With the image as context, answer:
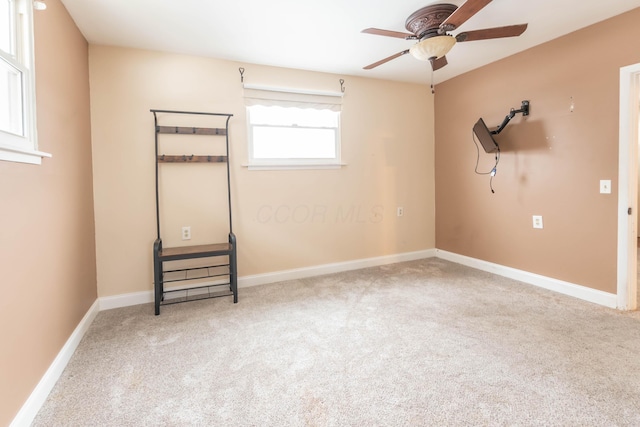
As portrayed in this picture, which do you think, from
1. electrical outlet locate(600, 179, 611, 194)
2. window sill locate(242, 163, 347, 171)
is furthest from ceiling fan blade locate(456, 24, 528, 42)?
window sill locate(242, 163, 347, 171)

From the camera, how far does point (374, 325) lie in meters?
2.39

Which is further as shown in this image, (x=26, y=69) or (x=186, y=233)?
(x=186, y=233)

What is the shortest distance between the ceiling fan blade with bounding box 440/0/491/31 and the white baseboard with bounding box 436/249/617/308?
2.50m

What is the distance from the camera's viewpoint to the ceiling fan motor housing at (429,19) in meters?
2.20

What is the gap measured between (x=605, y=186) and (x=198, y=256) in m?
3.47

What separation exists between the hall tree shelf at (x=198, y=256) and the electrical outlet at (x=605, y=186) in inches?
125

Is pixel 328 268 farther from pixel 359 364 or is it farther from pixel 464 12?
pixel 464 12

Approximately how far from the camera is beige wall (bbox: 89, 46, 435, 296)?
2.83 metres

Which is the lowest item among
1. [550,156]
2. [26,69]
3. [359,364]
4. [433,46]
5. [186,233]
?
[359,364]

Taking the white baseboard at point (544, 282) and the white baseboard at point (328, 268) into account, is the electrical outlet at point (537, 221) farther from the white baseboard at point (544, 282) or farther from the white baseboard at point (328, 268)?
the white baseboard at point (328, 268)

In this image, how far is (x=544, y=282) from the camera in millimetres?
3096

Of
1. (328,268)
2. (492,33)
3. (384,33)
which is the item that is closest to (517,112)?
(492,33)

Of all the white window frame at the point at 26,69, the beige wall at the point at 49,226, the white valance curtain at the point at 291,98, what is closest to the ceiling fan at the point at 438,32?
the white valance curtain at the point at 291,98

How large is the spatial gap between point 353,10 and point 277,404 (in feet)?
8.48
